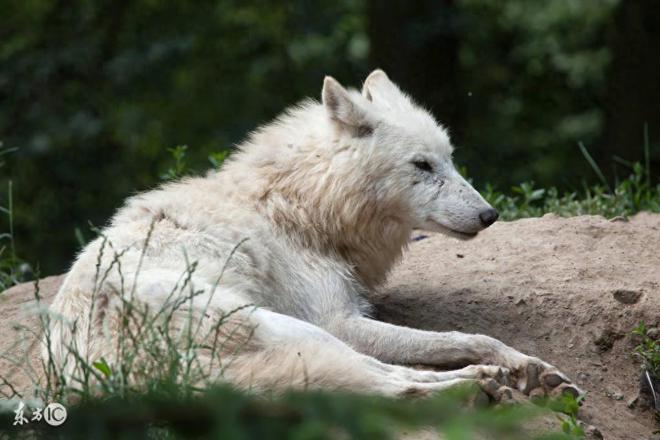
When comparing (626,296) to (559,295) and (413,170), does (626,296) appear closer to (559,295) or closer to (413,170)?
(559,295)

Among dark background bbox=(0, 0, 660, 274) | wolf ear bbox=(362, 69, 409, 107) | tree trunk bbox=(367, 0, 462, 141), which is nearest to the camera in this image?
wolf ear bbox=(362, 69, 409, 107)

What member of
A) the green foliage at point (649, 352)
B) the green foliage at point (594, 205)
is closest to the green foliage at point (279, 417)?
the green foliage at point (649, 352)

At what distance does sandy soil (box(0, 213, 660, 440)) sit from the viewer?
4547 mm

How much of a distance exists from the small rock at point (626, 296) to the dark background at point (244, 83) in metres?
5.56

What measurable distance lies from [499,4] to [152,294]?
9782 millimetres

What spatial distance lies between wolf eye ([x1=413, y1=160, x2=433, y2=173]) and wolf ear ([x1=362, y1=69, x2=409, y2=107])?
421 mm

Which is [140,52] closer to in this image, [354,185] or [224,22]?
[224,22]

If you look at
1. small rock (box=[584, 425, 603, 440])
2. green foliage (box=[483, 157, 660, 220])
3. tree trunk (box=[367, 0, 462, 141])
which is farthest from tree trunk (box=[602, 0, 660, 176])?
small rock (box=[584, 425, 603, 440])

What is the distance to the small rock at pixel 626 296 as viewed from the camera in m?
4.92

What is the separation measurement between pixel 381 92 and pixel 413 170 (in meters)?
0.61

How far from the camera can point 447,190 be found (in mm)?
4902

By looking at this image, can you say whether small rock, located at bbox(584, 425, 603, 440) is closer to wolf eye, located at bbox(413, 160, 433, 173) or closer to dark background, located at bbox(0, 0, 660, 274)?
wolf eye, located at bbox(413, 160, 433, 173)

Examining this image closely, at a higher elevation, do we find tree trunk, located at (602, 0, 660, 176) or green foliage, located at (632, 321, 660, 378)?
green foliage, located at (632, 321, 660, 378)

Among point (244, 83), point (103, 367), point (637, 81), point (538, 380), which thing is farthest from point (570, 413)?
point (244, 83)
